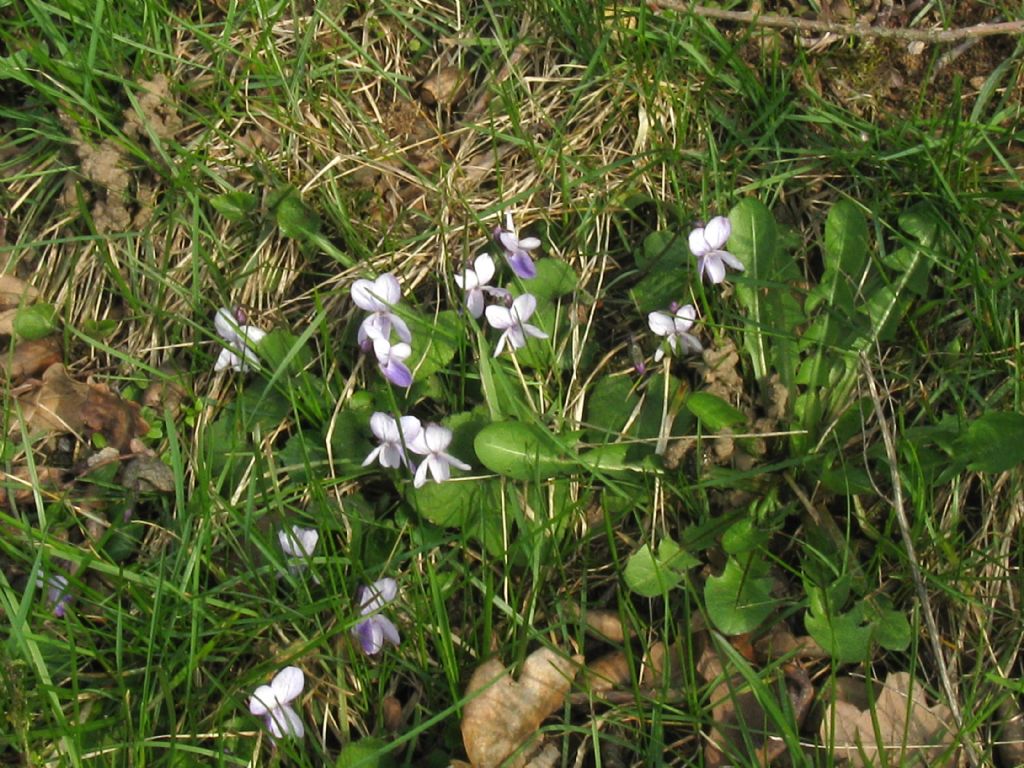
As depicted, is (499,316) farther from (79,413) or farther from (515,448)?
(79,413)

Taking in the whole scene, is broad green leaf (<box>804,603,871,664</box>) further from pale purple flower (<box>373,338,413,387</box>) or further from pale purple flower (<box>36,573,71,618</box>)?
pale purple flower (<box>36,573,71,618</box>)

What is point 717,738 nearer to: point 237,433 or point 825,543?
point 825,543

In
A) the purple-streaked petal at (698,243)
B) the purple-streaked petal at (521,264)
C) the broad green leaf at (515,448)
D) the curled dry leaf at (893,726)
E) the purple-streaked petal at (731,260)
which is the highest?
the purple-streaked petal at (698,243)

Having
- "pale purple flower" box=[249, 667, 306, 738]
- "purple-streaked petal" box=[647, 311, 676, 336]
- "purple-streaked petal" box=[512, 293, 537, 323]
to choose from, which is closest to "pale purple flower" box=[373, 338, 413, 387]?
"purple-streaked petal" box=[512, 293, 537, 323]

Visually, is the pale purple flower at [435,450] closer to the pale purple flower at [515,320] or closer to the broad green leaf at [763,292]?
the pale purple flower at [515,320]

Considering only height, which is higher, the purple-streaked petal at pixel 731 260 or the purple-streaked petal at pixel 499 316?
the purple-streaked petal at pixel 731 260

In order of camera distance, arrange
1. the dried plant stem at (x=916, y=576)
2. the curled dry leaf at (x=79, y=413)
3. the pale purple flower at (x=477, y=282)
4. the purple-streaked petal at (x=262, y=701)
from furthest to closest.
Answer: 1. the curled dry leaf at (x=79, y=413)
2. the pale purple flower at (x=477, y=282)
3. the purple-streaked petal at (x=262, y=701)
4. the dried plant stem at (x=916, y=576)

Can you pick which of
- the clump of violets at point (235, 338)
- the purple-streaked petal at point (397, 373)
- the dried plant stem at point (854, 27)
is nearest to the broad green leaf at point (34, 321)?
the clump of violets at point (235, 338)

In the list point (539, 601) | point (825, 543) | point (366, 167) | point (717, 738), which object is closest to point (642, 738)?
point (717, 738)
